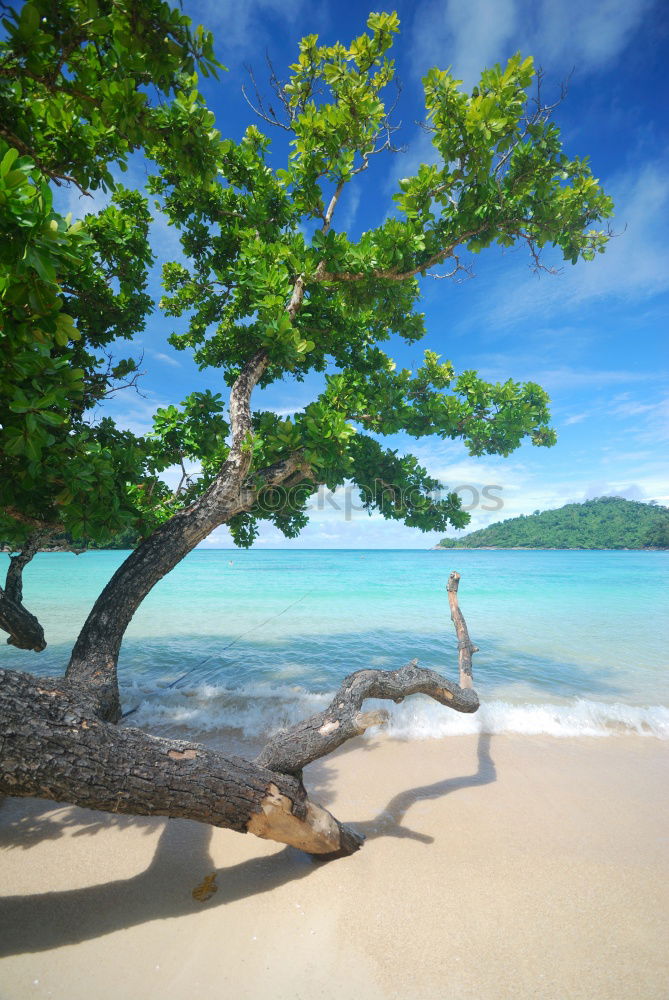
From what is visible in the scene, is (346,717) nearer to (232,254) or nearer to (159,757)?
(159,757)

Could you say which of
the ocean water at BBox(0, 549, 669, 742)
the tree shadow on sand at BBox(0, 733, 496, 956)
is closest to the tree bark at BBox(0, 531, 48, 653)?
the ocean water at BBox(0, 549, 669, 742)

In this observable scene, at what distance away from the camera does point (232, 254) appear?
238 inches

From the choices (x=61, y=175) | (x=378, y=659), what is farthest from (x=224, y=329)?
(x=378, y=659)

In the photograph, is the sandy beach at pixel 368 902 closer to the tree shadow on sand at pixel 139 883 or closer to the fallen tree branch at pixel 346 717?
the tree shadow on sand at pixel 139 883

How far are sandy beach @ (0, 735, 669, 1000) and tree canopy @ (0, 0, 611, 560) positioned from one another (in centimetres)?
258

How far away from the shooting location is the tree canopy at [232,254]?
7.70ft

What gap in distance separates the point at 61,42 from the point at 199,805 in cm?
477

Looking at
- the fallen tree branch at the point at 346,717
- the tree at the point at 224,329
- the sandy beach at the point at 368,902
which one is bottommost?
the sandy beach at the point at 368,902

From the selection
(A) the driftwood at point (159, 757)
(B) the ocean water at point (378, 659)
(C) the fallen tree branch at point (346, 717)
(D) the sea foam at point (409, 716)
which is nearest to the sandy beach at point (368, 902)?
(A) the driftwood at point (159, 757)

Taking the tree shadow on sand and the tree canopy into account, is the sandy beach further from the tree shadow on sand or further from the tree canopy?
the tree canopy

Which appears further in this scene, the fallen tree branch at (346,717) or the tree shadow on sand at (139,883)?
the fallen tree branch at (346,717)

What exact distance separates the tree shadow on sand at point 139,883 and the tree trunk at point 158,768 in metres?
0.39

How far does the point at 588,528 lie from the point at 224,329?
408 feet

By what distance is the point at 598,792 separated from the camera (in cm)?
408
